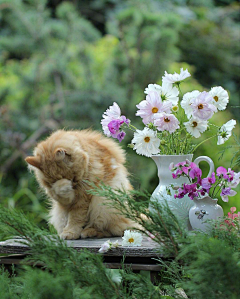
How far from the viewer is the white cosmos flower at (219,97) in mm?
1499

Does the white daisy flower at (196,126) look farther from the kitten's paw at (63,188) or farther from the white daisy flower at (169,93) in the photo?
the kitten's paw at (63,188)

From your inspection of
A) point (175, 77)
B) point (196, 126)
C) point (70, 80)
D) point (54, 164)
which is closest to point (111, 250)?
point (54, 164)

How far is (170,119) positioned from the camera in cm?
139

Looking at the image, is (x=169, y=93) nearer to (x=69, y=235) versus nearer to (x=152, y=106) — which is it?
(x=152, y=106)

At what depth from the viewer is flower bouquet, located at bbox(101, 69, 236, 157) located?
1411 mm

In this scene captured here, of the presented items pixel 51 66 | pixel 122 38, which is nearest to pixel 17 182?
pixel 51 66

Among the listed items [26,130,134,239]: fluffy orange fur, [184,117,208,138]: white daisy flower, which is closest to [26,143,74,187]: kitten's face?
[26,130,134,239]: fluffy orange fur

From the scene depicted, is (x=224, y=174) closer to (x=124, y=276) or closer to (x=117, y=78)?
(x=124, y=276)

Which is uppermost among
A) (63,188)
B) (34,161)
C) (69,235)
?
(34,161)

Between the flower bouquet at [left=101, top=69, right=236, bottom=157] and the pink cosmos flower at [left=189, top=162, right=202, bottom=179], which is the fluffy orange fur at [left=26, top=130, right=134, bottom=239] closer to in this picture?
the flower bouquet at [left=101, top=69, right=236, bottom=157]

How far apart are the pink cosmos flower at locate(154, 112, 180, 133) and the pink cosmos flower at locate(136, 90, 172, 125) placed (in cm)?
5

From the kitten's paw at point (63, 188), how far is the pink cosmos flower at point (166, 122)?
41cm

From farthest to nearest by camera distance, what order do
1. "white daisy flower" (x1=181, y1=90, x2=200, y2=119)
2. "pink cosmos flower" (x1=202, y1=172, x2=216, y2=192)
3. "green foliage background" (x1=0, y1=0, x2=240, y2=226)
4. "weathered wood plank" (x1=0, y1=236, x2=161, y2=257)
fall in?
"green foliage background" (x1=0, y1=0, x2=240, y2=226) < "white daisy flower" (x1=181, y1=90, x2=200, y2=119) < "pink cosmos flower" (x1=202, y1=172, x2=216, y2=192) < "weathered wood plank" (x1=0, y1=236, x2=161, y2=257)

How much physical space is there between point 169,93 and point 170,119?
6.0 inches
